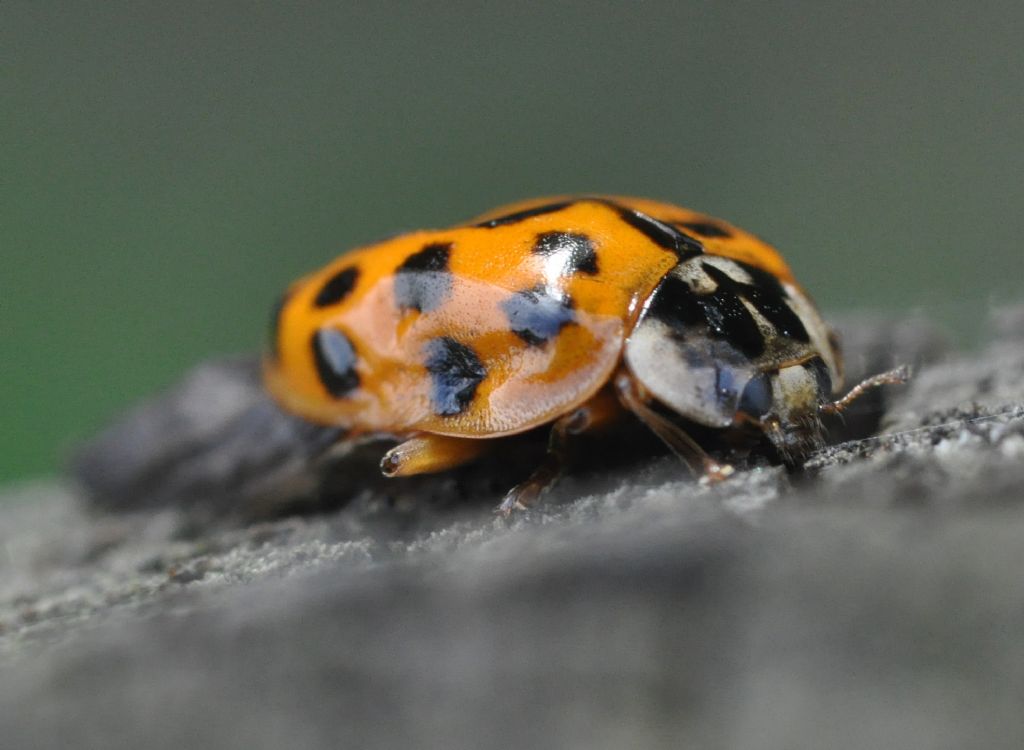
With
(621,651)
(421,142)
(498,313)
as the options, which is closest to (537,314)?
(498,313)

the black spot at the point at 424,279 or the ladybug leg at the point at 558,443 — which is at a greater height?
the black spot at the point at 424,279

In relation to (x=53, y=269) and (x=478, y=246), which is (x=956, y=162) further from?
(x=478, y=246)

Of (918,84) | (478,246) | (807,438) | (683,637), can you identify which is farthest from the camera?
(918,84)

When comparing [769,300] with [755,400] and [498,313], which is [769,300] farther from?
[498,313]

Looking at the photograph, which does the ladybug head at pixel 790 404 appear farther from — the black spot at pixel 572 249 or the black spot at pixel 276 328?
the black spot at pixel 276 328

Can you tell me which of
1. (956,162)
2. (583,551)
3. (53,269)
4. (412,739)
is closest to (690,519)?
(583,551)

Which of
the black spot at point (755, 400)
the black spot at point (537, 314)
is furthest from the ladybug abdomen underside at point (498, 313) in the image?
the black spot at point (755, 400)
